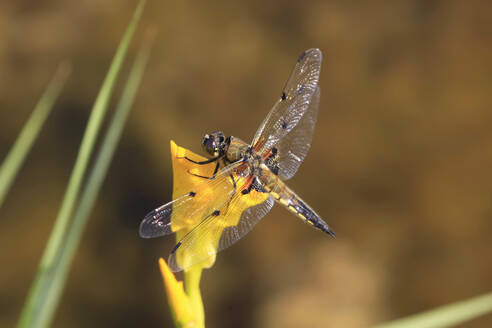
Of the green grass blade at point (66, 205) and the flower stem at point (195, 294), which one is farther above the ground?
the green grass blade at point (66, 205)

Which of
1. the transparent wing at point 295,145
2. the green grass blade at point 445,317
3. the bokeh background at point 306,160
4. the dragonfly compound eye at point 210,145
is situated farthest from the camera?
the bokeh background at point 306,160

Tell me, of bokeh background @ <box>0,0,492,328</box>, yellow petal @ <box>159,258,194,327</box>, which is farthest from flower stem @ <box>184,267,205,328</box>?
bokeh background @ <box>0,0,492,328</box>

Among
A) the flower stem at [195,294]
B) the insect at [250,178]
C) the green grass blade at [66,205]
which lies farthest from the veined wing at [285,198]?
the green grass blade at [66,205]

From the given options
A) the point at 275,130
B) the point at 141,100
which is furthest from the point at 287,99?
the point at 141,100

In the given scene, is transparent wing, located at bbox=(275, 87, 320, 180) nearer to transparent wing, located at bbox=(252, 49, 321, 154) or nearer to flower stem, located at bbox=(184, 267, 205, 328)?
transparent wing, located at bbox=(252, 49, 321, 154)

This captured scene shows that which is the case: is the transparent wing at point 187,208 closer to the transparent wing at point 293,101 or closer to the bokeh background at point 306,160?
the transparent wing at point 293,101

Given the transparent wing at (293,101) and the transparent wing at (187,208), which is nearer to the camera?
the transparent wing at (187,208)

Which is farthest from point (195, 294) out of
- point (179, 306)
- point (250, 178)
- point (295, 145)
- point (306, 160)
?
point (306, 160)
